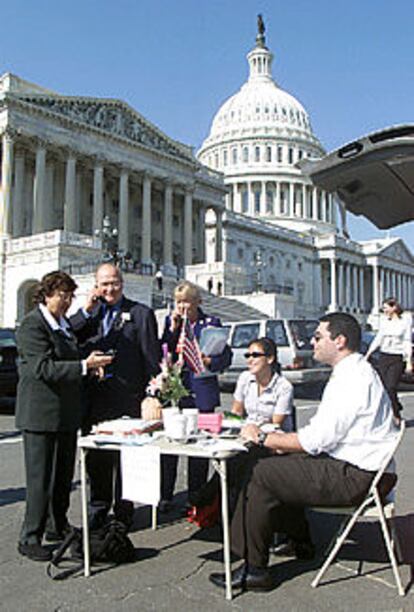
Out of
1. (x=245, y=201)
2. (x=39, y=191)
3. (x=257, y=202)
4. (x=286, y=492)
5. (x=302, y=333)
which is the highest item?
(x=245, y=201)

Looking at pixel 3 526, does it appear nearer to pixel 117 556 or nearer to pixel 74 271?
pixel 117 556

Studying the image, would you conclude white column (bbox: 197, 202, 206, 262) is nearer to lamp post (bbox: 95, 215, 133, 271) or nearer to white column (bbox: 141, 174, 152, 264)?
white column (bbox: 141, 174, 152, 264)

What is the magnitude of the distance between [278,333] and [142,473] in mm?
11825

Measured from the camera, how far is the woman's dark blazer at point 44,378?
433 cm

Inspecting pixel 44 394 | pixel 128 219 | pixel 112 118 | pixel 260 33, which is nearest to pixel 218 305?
pixel 128 219

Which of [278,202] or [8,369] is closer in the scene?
[8,369]

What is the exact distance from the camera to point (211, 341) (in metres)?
5.67

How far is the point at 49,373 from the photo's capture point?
4293 mm

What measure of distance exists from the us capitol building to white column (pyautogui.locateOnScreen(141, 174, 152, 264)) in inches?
3.7

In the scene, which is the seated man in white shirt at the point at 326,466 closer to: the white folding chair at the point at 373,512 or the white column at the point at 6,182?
the white folding chair at the point at 373,512

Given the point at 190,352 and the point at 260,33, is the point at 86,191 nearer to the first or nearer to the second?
the point at 190,352

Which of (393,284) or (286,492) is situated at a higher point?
(393,284)

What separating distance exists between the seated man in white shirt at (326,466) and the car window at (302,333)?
11323mm

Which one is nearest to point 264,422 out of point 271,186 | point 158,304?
point 158,304
